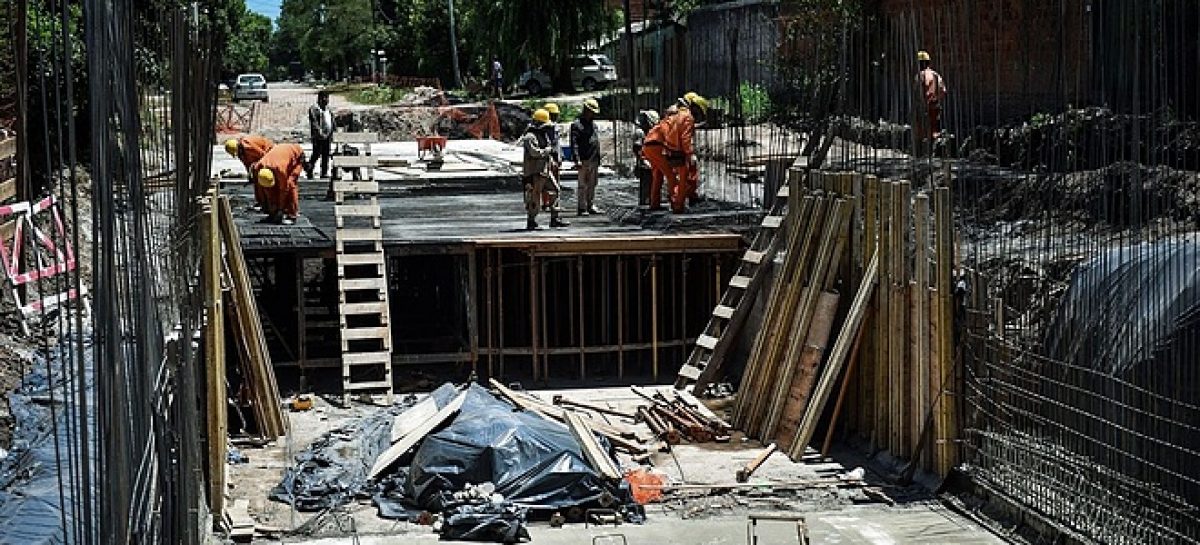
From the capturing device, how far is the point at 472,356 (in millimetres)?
19016

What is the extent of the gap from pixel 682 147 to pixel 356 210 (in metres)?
4.21

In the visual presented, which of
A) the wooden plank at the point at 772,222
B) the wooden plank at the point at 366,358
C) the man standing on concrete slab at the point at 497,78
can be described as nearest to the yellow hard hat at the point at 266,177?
the wooden plank at the point at 366,358

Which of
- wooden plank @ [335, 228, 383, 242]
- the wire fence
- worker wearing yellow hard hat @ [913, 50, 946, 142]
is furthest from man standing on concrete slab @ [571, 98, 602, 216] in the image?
the wire fence

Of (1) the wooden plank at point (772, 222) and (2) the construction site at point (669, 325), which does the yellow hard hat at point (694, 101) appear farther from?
(1) the wooden plank at point (772, 222)

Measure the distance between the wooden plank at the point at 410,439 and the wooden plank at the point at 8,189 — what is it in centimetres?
636

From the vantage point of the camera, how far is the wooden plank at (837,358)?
48.7 ft

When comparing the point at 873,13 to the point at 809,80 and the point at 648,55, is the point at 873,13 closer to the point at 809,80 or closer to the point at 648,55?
the point at 648,55

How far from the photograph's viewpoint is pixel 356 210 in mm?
19375

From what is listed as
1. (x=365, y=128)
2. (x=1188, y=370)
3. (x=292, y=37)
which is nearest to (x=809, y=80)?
(x=1188, y=370)

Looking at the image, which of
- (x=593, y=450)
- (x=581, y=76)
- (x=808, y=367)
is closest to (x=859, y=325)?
(x=808, y=367)

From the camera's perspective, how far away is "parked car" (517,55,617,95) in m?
57.7

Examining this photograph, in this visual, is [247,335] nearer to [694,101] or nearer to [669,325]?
[669,325]

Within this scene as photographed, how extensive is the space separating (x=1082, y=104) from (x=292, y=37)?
134 meters

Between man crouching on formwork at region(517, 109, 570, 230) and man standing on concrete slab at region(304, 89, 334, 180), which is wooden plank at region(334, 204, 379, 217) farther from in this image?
man standing on concrete slab at region(304, 89, 334, 180)
